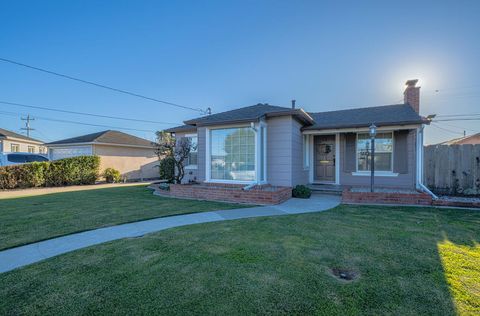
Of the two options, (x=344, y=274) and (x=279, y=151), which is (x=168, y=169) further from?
(x=344, y=274)

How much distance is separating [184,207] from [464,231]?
6.93 metres

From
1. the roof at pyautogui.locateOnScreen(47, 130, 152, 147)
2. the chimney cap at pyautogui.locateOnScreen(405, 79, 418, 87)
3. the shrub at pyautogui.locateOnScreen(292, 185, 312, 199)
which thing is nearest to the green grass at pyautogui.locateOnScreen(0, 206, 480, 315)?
the shrub at pyautogui.locateOnScreen(292, 185, 312, 199)

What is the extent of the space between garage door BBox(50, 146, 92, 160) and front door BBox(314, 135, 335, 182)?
1592 cm

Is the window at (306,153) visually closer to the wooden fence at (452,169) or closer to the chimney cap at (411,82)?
the wooden fence at (452,169)

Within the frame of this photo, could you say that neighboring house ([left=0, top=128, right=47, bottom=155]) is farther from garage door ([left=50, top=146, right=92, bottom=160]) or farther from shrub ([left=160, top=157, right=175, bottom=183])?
shrub ([left=160, top=157, right=175, bottom=183])

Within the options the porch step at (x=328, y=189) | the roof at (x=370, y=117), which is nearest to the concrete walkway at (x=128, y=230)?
the porch step at (x=328, y=189)

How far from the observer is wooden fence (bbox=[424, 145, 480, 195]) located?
885 centimetres

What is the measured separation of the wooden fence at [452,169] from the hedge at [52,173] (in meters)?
19.2

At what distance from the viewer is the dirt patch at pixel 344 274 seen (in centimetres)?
286

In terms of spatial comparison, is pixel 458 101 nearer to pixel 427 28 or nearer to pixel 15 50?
pixel 427 28

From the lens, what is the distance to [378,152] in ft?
32.0

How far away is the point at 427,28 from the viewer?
352 inches

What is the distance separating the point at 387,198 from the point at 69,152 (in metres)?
21.2

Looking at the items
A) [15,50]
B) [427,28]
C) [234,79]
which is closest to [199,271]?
[427,28]
